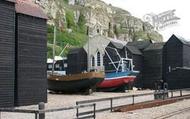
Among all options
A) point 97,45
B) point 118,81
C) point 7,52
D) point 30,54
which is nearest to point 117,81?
point 118,81

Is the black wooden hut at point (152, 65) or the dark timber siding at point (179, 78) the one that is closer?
the dark timber siding at point (179, 78)

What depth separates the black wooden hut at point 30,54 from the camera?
1024 inches

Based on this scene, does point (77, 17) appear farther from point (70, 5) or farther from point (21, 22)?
point (21, 22)

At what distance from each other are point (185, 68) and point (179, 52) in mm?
2937

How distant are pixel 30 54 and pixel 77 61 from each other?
34.0 metres

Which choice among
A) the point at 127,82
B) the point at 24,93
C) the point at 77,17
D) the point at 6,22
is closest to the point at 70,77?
the point at 127,82

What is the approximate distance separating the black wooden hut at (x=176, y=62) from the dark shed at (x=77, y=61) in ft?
36.5

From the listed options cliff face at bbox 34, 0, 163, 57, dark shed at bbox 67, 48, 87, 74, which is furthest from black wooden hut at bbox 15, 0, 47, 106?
cliff face at bbox 34, 0, 163, 57

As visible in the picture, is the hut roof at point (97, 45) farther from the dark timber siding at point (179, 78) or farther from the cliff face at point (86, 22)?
the cliff face at point (86, 22)

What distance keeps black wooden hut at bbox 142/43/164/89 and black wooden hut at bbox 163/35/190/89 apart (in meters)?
1.68

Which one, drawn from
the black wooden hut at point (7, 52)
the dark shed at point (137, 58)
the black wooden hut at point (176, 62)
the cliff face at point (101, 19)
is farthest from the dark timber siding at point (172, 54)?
the cliff face at point (101, 19)

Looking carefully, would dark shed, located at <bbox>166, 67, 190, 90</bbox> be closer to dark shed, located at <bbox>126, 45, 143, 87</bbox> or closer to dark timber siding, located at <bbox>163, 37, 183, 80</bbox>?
dark timber siding, located at <bbox>163, 37, 183, 80</bbox>

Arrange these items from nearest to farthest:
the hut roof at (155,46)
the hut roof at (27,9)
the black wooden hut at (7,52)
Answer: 1. the black wooden hut at (7,52)
2. the hut roof at (27,9)
3. the hut roof at (155,46)

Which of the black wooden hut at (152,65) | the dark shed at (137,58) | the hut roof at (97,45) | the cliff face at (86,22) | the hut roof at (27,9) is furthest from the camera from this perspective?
the cliff face at (86,22)
